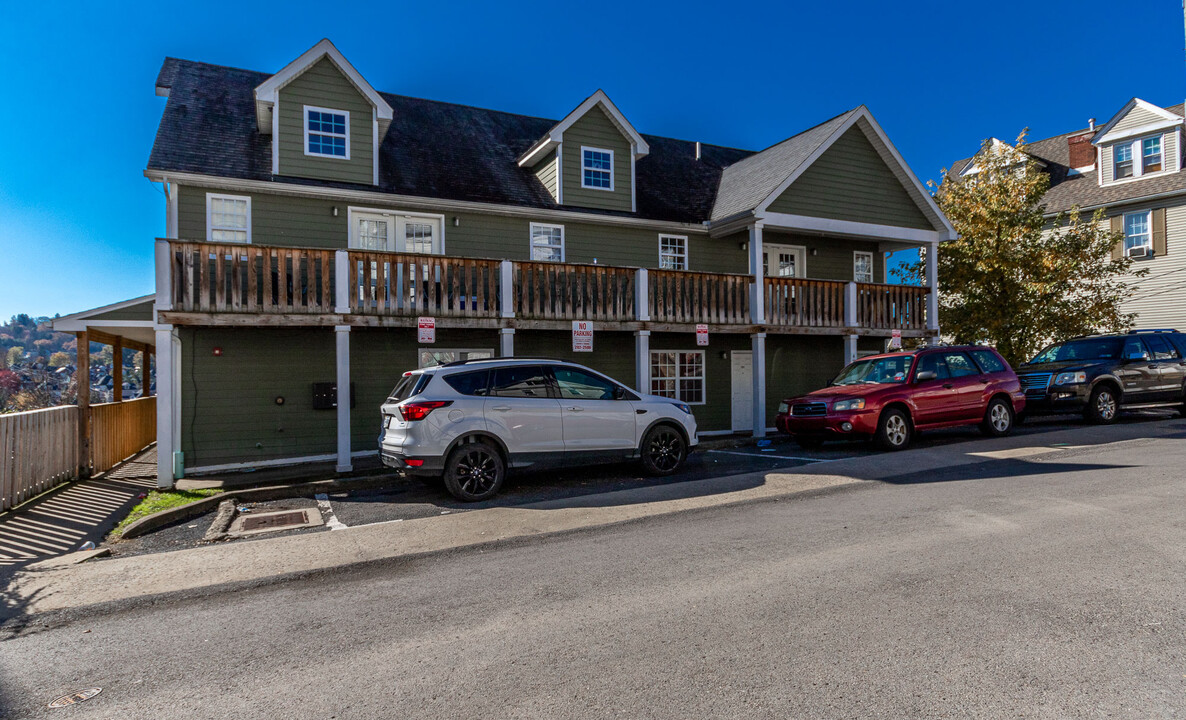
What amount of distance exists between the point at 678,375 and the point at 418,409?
1005 cm

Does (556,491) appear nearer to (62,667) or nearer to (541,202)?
(62,667)

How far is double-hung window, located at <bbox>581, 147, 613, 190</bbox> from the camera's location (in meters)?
17.1

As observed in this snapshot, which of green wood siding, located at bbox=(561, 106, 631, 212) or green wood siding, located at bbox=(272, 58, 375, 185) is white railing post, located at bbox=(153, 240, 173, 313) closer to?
green wood siding, located at bbox=(272, 58, 375, 185)

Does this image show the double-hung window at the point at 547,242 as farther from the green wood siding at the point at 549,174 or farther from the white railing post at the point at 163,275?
the white railing post at the point at 163,275

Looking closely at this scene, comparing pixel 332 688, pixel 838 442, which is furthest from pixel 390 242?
pixel 332 688

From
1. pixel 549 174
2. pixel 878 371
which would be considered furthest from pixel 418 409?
pixel 549 174

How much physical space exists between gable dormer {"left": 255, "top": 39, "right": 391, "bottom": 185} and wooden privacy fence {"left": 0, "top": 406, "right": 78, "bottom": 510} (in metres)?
6.08

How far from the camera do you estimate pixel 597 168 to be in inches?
680

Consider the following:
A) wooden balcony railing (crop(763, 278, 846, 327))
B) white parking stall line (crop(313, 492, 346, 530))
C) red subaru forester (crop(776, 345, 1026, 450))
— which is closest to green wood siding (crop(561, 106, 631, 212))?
wooden balcony railing (crop(763, 278, 846, 327))

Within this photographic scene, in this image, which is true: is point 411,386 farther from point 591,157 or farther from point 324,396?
point 591,157

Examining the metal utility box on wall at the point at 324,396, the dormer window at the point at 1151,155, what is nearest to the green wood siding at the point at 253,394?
the metal utility box on wall at the point at 324,396

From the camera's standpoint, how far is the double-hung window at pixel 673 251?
58.3ft

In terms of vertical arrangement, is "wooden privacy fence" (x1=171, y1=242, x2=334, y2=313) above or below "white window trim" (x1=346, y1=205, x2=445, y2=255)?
below

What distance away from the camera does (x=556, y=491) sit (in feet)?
31.5
